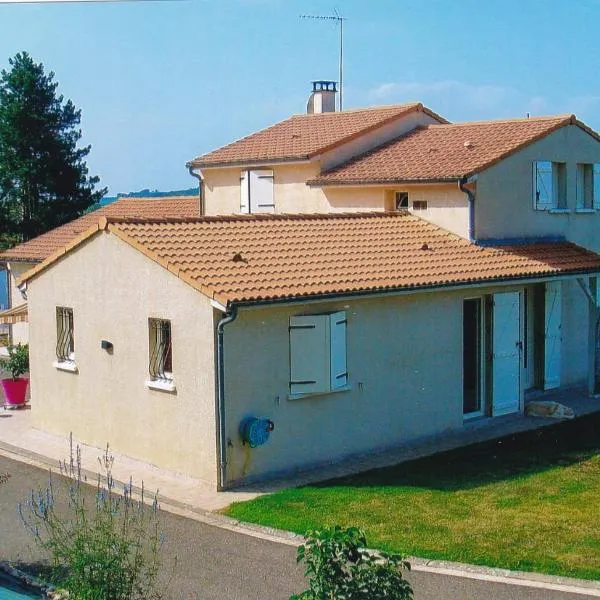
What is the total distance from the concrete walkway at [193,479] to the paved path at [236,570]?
1051mm

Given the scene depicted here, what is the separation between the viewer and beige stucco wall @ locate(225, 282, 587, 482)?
14.5 meters

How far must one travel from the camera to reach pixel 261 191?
78.5 feet

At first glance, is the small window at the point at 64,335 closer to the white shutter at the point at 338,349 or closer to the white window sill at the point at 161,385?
the white window sill at the point at 161,385

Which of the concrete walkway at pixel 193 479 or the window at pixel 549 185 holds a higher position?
the window at pixel 549 185

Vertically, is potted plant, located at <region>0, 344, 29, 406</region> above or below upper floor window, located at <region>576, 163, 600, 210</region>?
below

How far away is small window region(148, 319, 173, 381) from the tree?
27.3m

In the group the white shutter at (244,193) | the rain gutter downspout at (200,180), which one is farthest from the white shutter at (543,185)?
the rain gutter downspout at (200,180)

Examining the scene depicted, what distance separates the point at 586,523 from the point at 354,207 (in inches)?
409

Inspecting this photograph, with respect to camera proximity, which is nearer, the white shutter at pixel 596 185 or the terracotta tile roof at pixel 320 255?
the terracotta tile roof at pixel 320 255

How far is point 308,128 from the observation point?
25.6 m

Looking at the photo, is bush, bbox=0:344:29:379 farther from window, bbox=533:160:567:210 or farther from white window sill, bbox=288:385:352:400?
window, bbox=533:160:567:210

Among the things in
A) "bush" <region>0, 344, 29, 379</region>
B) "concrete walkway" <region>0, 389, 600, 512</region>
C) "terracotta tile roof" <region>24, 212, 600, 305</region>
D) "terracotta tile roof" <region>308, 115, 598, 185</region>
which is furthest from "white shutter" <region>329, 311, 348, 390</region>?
"bush" <region>0, 344, 29, 379</region>

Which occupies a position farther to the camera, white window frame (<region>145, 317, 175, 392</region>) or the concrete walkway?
white window frame (<region>145, 317, 175, 392</region>)

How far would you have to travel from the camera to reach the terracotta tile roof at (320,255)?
585 inches
